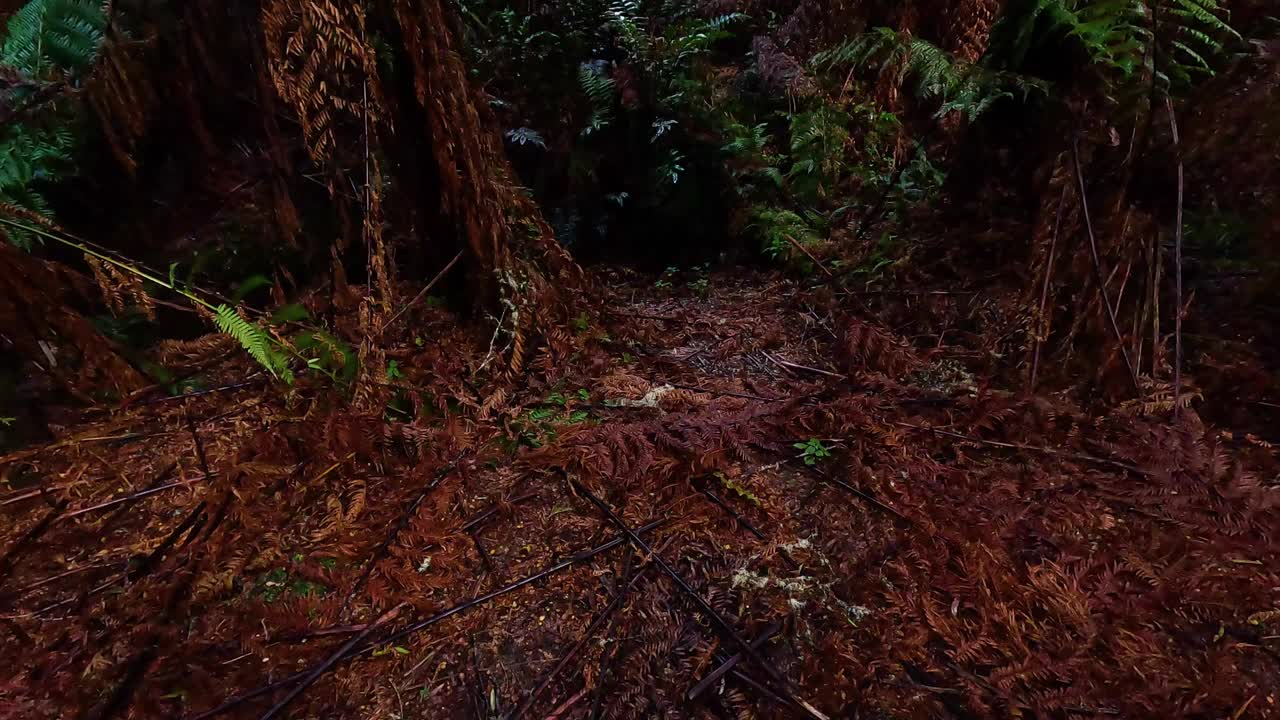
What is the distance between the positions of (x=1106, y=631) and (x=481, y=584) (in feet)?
5.15

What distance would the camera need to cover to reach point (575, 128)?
3861 mm

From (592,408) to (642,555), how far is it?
2.72ft

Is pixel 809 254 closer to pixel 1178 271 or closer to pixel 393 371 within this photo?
pixel 1178 271

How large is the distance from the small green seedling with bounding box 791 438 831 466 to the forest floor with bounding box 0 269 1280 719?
0.01 meters

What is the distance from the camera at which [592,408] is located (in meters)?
2.23

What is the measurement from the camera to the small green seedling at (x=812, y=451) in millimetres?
1849

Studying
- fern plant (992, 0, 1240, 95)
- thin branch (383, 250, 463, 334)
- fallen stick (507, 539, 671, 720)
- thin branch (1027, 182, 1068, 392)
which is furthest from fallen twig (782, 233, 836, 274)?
fallen stick (507, 539, 671, 720)

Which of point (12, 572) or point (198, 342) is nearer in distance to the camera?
point (12, 572)

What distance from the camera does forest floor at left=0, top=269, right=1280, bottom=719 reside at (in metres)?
1.17

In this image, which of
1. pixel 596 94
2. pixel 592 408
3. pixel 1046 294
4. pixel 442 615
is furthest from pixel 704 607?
pixel 596 94

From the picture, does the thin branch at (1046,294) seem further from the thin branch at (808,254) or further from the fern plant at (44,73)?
the fern plant at (44,73)

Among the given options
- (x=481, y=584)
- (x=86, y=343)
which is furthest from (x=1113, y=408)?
(x=86, y=343)

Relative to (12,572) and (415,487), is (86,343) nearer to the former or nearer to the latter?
(12,572)

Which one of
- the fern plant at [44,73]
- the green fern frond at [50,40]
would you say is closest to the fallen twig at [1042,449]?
the fern plant at [44,73]
